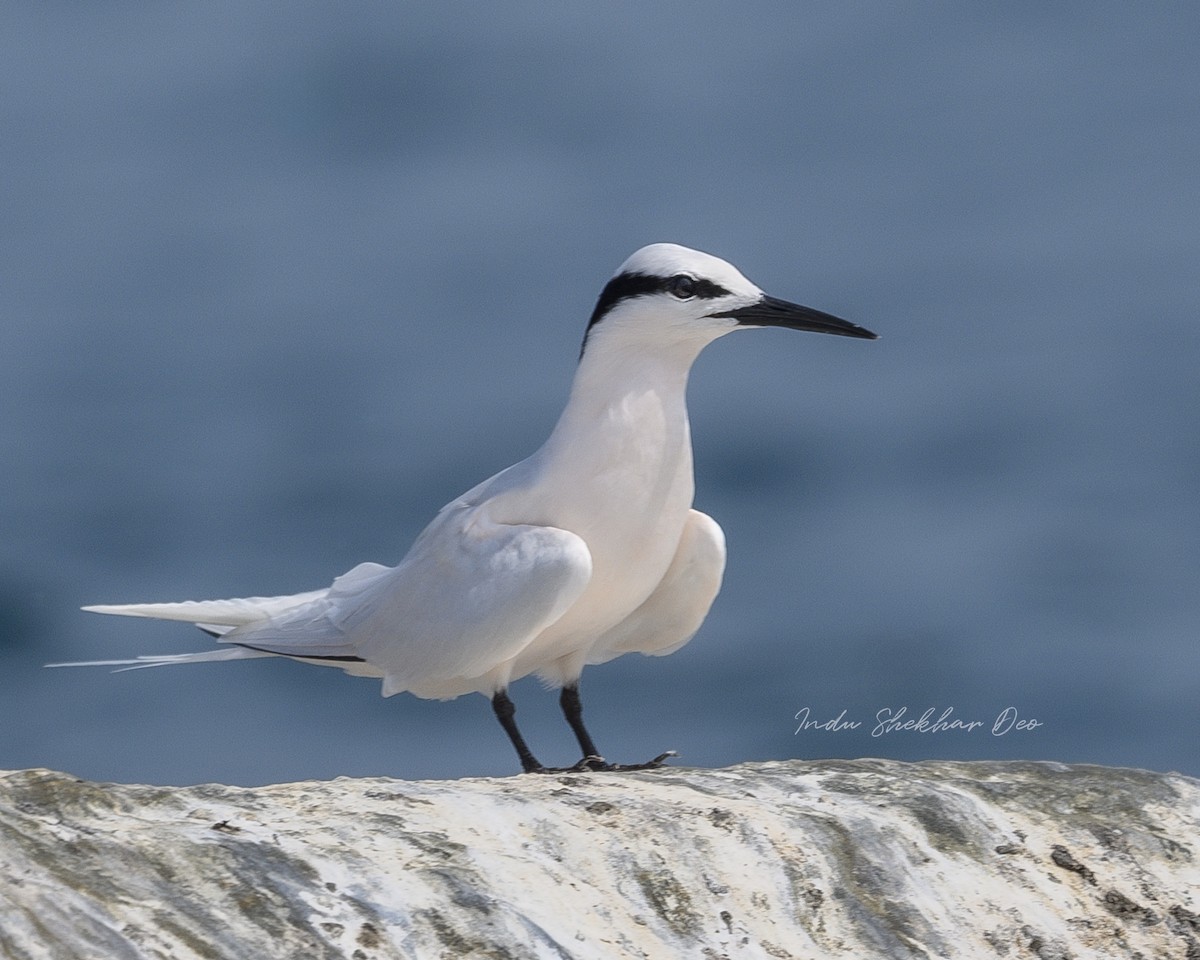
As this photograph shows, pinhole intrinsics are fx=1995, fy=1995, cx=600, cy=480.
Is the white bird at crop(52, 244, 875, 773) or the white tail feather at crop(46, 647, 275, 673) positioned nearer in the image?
the white bird at crop(52, 244, 875, 773)

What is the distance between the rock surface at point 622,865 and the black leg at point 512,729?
0.88 meters

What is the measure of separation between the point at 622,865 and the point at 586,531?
2406mm

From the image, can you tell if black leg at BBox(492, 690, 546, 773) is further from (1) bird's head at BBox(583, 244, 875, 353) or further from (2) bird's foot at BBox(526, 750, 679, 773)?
(1) bird's head at BBox(583, 244, 875, 353)

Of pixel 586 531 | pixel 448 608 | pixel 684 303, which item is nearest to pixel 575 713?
pixel 448 608

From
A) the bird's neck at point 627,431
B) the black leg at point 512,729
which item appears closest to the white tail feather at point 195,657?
the black leg at point 512,729

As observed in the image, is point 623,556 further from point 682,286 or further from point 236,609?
point 236,609

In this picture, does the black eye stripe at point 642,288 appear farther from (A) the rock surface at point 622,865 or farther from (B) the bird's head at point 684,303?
(A) the rock surface at point 622,865

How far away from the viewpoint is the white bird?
777cm

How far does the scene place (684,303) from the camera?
7926mm

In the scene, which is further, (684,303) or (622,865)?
(684,303)

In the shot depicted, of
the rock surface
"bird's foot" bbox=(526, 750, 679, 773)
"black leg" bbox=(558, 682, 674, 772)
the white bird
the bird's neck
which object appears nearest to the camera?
the rock surface

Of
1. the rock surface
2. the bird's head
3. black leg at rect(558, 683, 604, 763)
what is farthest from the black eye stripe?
the rock surface

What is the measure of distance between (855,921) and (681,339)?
9.95ft

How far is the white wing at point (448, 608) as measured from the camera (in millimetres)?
Answer: 7609
